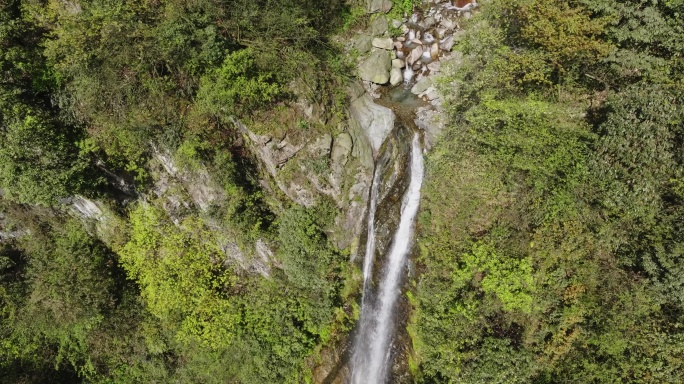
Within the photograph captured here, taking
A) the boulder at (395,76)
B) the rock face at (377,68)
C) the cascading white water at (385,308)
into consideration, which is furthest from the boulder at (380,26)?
the cascading white water at (385,308)

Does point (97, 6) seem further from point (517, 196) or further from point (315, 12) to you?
point (517, 196)

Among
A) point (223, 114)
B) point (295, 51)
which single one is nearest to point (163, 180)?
point (223, 114)

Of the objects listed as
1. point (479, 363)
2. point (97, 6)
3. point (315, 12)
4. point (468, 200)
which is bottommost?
point (479, 363)

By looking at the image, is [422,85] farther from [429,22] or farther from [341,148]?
[341,148]

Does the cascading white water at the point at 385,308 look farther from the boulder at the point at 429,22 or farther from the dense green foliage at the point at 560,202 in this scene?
the boulder at the point at 429,22

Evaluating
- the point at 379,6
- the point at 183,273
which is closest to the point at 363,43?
the point at 379,6
